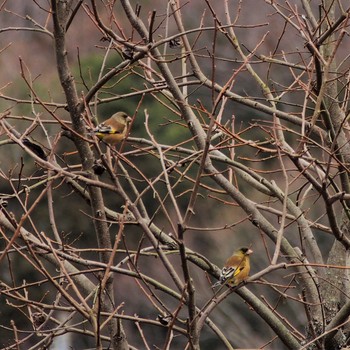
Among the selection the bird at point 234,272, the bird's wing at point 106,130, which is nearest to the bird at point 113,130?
the bird's wing at point 106,130

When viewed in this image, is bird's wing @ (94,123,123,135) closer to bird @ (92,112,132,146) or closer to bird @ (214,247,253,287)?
bird @ (92,112,132,146)

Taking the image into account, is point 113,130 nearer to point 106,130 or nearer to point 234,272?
point 106,130

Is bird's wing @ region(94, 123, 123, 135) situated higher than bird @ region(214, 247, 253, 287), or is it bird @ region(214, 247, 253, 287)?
bird's wing @ region(94, 123, 123, 135)

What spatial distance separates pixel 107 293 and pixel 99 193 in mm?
494

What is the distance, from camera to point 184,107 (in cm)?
479

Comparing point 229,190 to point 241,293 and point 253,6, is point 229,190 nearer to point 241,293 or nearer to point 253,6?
point 241,293

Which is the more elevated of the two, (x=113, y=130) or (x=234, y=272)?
(x=113, y=130)

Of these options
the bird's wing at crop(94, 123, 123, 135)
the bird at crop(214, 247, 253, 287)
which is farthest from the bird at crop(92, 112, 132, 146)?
the bird at crop(214, 247, 253, 287)

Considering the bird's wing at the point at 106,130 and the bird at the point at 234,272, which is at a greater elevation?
the bird's wing at the point at 106,130

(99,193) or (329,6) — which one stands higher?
(329,6)

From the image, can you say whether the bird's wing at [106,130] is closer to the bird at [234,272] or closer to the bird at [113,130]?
the bird at [113,130]

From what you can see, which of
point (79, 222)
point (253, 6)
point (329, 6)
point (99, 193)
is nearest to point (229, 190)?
point (99, 193)

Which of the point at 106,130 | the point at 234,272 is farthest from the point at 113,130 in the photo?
the point at 234,272

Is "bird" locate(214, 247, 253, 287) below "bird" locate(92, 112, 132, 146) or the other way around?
below
